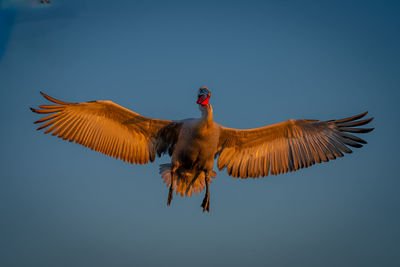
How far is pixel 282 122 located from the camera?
26.5 ft

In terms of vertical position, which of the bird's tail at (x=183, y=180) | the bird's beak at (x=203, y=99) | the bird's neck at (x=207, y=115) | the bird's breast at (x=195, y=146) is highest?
the bird's beak at (x=203, y=99)

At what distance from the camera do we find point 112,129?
8.25 metres

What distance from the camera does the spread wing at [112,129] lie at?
25.6 ft

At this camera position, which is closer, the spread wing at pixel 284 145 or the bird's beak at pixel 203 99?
the bird's beak at pixel 203 99

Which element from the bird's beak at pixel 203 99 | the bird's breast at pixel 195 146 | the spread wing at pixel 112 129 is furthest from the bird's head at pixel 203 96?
the spread wing at pixel 112 129

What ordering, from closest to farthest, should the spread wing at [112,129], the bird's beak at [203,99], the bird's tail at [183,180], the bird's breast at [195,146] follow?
the bird's beak at [203,99] → the bird's breast at [195,146] → the spread wing at [112,129] → the bird's tail at [183,180]

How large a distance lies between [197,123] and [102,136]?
7.68 ft

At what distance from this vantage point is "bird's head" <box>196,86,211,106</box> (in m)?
7.10

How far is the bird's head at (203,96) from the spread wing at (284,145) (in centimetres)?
118

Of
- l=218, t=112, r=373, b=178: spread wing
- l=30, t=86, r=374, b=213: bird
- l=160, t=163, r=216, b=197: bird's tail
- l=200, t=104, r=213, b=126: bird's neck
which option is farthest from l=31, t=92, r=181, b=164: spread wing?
l=218, t=112, r=373, b=178: spread wing

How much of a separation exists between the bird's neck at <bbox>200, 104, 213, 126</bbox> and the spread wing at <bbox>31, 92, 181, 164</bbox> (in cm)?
94

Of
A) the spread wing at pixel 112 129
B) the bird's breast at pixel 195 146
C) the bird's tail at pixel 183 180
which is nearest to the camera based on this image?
the bird's breast at pixel 195 146

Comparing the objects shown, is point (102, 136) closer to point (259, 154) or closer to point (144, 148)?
point (144, 148)

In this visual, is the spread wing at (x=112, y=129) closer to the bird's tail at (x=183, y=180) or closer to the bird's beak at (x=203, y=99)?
the bird's tail at (x=183, y=180)
